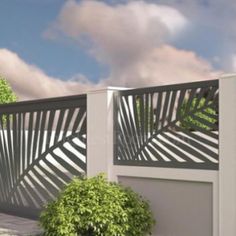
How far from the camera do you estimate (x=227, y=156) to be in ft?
18.5

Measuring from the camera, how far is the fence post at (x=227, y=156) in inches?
220

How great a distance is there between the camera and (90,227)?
5980 millimetres

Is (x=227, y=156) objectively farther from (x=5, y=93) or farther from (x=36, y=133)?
(x=5, y=93)

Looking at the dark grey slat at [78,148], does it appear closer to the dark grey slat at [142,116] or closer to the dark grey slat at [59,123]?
the dark grey slat at [59,123]

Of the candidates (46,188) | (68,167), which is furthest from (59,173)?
(46,188)

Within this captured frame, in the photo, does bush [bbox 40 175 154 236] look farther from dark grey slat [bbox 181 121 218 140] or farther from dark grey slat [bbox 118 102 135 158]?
dark grey slat [bbox 181 121 218 140]

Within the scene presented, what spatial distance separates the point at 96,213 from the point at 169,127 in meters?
1.39

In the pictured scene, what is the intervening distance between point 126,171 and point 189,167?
104 cm

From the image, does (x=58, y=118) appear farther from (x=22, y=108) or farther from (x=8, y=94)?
(x=8, y=94)

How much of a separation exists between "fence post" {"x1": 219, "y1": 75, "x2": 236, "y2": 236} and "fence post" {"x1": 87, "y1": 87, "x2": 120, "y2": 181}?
174cm

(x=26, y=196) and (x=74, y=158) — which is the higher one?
(x=74, y=158)

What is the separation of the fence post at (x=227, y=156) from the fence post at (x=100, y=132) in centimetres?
174

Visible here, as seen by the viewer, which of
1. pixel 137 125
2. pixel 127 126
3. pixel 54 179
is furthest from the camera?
pixel 54 179

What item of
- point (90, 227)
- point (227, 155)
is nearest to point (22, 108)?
point (90, 227)
